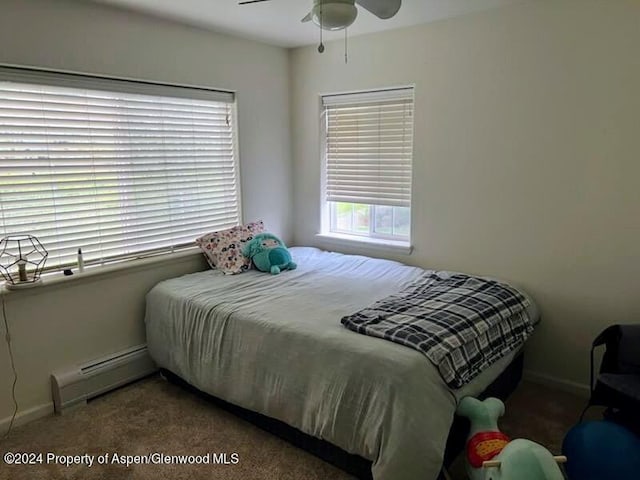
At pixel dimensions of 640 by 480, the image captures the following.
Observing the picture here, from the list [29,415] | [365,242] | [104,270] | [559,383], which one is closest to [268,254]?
[365,242]

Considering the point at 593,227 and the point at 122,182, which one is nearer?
the point at 593,227

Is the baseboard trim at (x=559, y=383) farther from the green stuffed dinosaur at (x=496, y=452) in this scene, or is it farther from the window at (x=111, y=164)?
the window at (x=111, y=164)

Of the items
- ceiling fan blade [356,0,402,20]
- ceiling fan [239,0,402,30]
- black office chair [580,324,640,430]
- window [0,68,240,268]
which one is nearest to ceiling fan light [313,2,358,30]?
ceiling fan [239,0,402,30]

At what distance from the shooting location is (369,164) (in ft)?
11.8

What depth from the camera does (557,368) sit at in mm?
2828

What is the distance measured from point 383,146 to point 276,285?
1.40m

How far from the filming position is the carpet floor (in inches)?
83.0

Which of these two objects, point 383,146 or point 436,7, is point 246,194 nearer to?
point 383,146

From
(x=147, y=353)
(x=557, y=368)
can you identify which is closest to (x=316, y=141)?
(x=147, y=353)

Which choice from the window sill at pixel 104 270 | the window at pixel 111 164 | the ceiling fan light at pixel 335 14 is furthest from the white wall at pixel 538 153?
the window sill at pixel 104 270

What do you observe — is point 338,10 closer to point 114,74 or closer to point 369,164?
point 114,74

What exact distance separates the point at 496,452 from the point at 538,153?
1.78 meters

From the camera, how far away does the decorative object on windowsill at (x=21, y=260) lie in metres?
2.43

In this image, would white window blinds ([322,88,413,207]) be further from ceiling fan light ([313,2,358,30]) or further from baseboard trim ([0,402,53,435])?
baseboard trim ([0,402,53,435])
